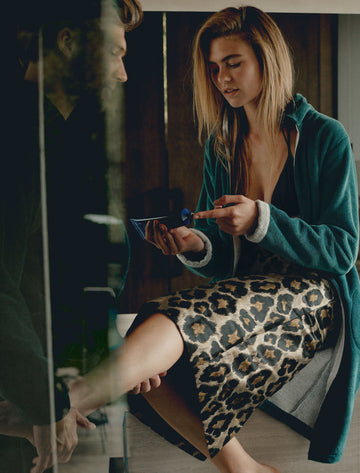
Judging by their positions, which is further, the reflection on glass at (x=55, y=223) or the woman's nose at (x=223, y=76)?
the woman's nose at (x=223, y=76)

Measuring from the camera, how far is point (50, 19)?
0.63 meters

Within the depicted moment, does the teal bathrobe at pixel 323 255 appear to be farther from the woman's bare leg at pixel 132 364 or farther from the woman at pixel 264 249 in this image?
the woman's bare leg at pixel 132 364

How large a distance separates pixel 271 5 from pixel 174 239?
16.1 inches

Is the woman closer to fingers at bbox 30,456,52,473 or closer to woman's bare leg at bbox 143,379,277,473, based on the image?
woman's bare leg at bbox 143,379,277,473

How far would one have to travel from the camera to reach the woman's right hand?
77 centimetres

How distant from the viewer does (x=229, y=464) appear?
0.74m

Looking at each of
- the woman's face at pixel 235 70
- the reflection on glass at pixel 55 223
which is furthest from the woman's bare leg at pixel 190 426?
the woman's face at pixel 235 70

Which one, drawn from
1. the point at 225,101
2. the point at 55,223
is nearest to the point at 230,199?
the point at 225,101

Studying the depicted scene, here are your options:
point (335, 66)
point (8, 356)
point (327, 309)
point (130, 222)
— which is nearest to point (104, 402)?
point (8, 356)

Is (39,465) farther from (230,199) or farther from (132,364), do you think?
(230,199)

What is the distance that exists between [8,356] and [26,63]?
378mm

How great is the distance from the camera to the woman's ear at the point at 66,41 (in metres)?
0.64

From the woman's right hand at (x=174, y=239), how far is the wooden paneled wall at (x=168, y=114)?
0.05 feet

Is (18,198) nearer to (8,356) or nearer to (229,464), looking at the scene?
(8,356)
